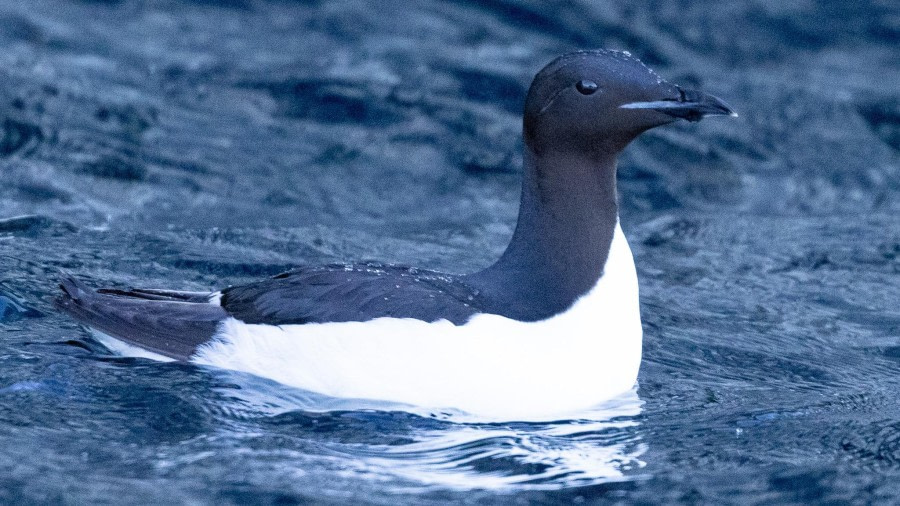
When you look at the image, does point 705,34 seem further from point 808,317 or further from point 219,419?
point 219,419

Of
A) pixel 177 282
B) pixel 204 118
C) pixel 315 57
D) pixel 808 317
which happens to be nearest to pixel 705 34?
pixel 315 57

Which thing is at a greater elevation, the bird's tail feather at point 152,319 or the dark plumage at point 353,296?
the dark plumage at point 353,296

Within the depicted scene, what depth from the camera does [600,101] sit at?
610cm

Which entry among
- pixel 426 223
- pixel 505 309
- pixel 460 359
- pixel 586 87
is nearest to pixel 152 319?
pixel 460 359

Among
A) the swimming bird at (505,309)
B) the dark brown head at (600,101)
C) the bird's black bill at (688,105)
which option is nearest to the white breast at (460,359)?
the swimming bird at (505,309)

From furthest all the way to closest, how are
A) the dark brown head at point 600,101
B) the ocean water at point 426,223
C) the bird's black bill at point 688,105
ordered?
the dark brown head at point 600,101 < the bird's black bill at point 688,105 < the ocean water at point 426,223

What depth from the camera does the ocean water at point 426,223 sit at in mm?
5711

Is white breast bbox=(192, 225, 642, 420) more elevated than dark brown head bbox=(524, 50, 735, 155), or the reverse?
dark brown head bbox=(524, 50, 735, 155)

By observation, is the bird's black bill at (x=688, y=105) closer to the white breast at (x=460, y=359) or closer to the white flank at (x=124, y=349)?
the white breast at (x=460, y=359)

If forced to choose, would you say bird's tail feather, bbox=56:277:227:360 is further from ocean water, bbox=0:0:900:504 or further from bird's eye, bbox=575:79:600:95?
bird's eye, bbox=575:79:600:95

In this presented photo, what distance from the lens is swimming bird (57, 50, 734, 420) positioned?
5852mm

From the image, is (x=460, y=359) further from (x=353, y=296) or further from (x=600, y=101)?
(x=600, y=101)

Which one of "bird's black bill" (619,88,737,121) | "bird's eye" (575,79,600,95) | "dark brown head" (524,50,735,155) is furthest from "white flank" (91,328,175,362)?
"bird's black bill" (619,88,737,121)

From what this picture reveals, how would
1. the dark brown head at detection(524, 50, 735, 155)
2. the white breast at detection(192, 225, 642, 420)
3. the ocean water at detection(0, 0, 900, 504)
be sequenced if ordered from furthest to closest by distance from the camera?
1. the dark brown head at detection(524, 50, 735, 155)
2. the white breast at detection(192, 225, 642, 420)
3. the ocean water at detection(0, 0, 900, 504)
